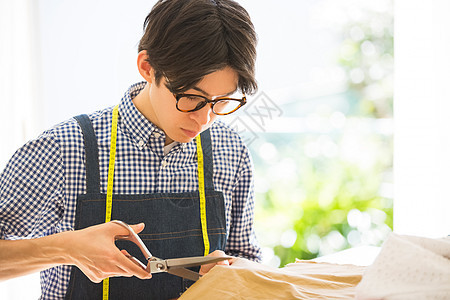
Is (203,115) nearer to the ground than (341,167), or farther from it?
farther from it

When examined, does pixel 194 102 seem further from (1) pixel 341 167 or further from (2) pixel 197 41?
(1) pixel 341 167

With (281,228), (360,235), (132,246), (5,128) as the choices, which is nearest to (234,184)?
(132,246)

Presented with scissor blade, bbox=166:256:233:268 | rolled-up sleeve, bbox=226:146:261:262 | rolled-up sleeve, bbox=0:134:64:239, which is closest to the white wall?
rolled-up sleeve, bbox=226:146:261:262

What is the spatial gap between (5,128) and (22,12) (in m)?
0.53

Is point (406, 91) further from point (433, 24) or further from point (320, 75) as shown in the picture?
point (320, 75)

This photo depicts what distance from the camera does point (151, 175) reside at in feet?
5.14

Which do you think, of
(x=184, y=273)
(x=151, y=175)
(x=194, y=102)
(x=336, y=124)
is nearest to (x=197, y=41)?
(x=194, y=102)

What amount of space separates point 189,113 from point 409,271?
2.33 ft

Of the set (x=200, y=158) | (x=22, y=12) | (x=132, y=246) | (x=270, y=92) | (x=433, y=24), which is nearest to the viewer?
(x=132, y=246)

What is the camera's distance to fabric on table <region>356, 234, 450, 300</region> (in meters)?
0.87

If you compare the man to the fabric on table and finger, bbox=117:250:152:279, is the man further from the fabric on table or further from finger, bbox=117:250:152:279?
the fabric on table

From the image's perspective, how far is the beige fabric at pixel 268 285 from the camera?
44.2 inches

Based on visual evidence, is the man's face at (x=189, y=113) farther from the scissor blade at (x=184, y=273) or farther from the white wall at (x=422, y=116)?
the white wall at (x=422, y=116)

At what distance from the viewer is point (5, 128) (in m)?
1.84
